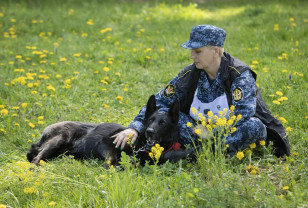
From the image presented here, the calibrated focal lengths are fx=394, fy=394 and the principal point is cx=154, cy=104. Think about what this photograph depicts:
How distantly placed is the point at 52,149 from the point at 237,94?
218 centimetres

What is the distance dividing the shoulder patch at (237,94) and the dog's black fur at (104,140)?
620 millimetres

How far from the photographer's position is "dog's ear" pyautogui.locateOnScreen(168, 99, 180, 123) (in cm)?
424

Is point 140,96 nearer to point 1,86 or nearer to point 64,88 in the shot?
point 64,88

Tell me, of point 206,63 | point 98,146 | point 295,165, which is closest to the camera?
point 295,165

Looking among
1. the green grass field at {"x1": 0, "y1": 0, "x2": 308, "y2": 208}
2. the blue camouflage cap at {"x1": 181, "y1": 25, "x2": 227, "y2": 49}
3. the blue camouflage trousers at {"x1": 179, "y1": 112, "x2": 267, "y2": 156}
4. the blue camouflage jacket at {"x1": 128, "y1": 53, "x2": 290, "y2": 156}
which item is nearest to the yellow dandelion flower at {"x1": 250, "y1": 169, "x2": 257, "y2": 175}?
the green grass field at {"x1": 0, "y1": 0, "x2": 308, "y2": 208}

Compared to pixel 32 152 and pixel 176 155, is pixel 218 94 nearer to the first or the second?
pixel 176 155

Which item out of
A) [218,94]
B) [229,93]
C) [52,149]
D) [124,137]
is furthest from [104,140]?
[229,93]

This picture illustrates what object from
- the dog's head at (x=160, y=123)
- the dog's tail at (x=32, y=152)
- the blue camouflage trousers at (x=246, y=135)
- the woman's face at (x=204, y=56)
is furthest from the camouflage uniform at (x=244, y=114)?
the dog's tail at (x=32, y=152)

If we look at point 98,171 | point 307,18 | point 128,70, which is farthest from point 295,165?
point 307,18

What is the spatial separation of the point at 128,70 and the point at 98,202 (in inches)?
163

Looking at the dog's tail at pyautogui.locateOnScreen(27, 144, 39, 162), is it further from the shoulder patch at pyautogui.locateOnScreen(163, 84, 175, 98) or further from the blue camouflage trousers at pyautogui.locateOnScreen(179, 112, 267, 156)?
the blue camouflage trousers at pyautogui.locateOnScreen(179, 112, 267, 156)

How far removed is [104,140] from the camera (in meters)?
4.55

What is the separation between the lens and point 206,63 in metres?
4.21

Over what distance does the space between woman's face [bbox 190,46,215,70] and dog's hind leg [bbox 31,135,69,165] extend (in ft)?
6.00
